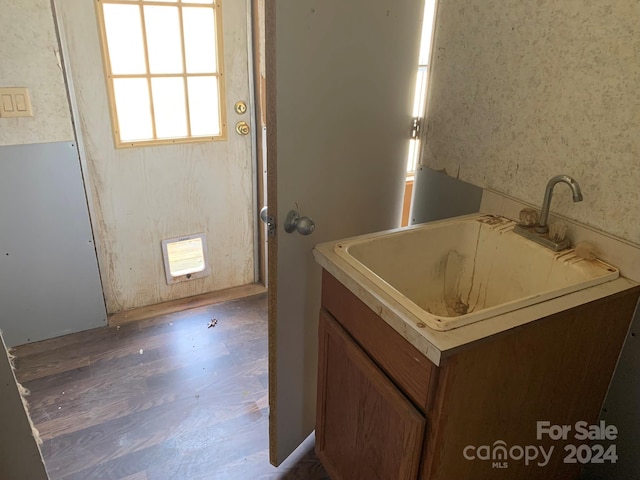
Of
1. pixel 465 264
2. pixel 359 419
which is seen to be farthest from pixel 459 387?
pixel 465 264

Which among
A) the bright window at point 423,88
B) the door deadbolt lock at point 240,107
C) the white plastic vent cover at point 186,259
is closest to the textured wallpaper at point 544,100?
the bright window at point 423,88

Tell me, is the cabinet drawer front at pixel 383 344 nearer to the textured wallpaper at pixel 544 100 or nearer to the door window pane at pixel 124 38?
the textured wallpaper at pixel 544 100

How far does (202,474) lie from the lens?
1.64m

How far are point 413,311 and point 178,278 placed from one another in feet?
6.35

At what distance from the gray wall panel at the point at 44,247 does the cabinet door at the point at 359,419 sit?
4.76 ft

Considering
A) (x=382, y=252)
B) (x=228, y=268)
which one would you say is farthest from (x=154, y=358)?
(x=382, y=252)

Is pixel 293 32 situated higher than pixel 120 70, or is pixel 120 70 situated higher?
pixel 293 32

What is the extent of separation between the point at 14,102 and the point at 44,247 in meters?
0.65

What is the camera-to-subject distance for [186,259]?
2660 millimetres

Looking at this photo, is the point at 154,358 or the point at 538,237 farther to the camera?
the point at 154,358

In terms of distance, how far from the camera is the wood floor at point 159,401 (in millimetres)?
1678

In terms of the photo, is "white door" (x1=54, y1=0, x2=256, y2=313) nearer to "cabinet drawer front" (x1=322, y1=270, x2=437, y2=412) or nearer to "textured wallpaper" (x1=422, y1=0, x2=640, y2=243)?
"textured wallpaper" (x1=422, y1=0, x2=640, y2=243)

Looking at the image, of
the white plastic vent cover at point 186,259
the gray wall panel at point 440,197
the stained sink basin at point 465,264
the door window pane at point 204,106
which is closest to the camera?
the stained sink basin at point 465,264

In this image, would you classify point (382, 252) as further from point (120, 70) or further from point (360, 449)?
point (120, 70)
